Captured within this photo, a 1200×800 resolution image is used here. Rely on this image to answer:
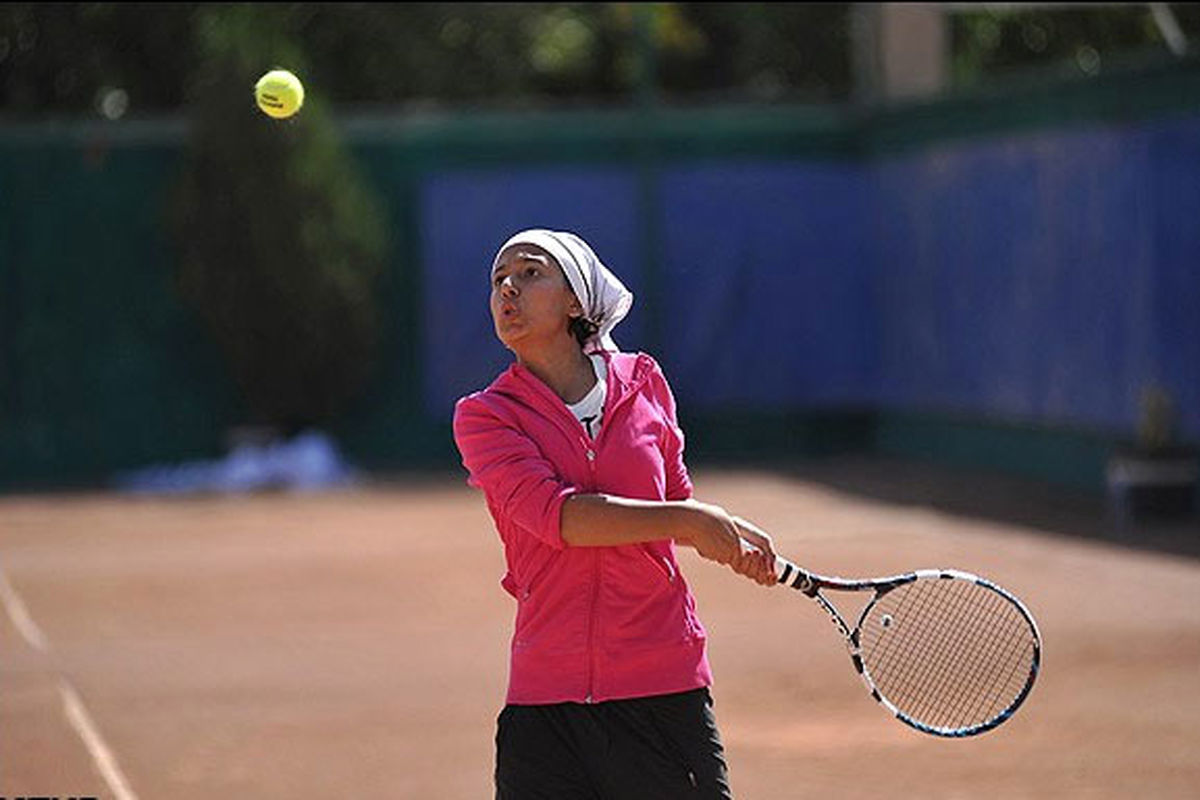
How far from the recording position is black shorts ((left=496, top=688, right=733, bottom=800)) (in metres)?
4.65

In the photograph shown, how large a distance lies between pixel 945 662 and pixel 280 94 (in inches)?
84.8

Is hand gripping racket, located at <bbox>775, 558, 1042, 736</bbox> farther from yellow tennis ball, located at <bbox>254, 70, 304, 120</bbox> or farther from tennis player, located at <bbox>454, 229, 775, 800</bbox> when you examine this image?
yellow tennis ball, located at <bbox>254, 70, 304, 120</bbox>

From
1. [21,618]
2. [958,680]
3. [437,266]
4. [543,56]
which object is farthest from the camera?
[543,56]

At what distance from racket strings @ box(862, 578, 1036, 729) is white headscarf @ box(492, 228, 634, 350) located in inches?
31.0

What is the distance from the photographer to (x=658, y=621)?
15.4ft

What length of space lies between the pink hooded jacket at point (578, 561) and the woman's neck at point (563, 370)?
0.03 meters

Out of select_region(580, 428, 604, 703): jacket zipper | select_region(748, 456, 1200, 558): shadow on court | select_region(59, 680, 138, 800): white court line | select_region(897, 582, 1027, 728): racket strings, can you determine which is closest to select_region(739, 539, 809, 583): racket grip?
select_region(580, 428, 604, 703): jacket zipper

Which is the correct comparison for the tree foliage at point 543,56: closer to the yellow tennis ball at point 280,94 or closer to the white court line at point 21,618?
the white court line at point 21,618

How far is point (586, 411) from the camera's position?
4.73m

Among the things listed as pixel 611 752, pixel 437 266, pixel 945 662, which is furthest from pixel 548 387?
pixel 437 266

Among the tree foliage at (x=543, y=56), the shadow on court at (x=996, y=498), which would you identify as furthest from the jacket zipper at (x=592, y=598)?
the tree foliage at (x=543, y=56)

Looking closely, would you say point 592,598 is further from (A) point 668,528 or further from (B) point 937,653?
(B) point 937,653

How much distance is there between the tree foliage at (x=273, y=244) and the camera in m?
19.6

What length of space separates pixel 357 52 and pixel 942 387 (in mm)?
8916
